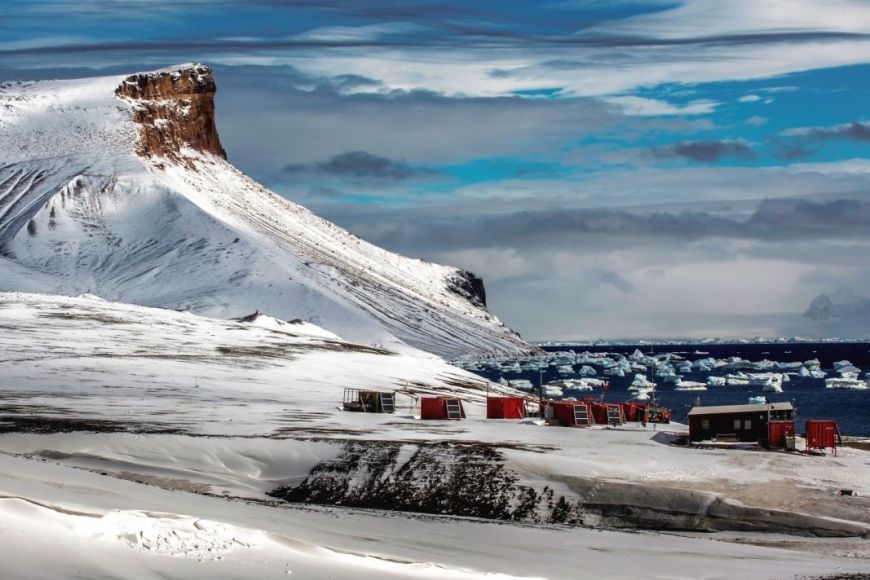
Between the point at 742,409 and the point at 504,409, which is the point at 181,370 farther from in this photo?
the point at 742,409

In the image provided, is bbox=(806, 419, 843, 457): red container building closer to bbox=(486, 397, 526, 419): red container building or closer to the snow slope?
bbox=(486, 397, 526, 419): red container building

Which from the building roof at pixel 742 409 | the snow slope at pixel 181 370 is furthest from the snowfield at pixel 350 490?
the building roof at pixel 742 409

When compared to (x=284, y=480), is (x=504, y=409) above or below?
above

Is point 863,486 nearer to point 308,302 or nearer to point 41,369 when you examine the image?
point 41,369

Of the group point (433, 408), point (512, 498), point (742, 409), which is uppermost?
point (433, 408)

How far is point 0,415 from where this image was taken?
52000 millimetres

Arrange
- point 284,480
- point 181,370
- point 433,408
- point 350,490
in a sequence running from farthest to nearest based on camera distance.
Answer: point 181,370 → point 433,408 → point 284,480 → point 350,490

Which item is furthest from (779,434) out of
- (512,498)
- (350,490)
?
(350,490)

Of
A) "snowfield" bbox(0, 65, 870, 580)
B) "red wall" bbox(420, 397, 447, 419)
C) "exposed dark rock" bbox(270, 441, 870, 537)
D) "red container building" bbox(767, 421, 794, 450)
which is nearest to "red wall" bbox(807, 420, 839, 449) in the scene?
"red container building" bbox(767, 421, 794, 450)

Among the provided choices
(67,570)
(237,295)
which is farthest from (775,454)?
(237,295)

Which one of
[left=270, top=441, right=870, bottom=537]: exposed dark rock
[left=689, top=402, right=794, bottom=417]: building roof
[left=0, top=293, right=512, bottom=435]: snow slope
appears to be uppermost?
[left=0, top=293, right=512, bottom=435]: snow slope

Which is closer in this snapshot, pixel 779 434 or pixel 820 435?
pixel 779 434

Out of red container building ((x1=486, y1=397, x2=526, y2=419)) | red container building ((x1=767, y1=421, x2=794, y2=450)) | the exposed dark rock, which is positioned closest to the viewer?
the exposed dark rock

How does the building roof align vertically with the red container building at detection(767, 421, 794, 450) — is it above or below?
above
